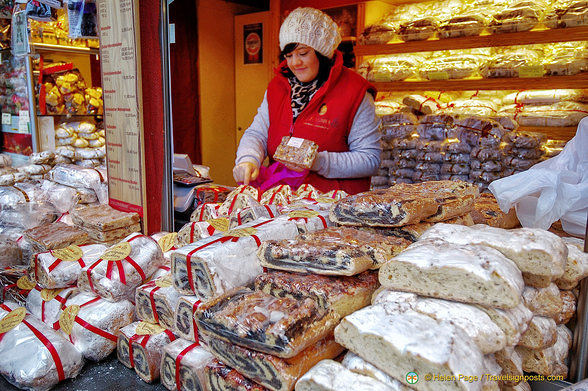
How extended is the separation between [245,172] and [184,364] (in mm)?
1388

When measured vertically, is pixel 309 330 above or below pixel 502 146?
below

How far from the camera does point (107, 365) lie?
59.6 inches

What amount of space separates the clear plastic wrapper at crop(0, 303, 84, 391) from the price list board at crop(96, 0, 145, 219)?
80cm

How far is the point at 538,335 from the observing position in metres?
1.14

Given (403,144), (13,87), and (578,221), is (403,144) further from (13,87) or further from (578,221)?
(13,87)

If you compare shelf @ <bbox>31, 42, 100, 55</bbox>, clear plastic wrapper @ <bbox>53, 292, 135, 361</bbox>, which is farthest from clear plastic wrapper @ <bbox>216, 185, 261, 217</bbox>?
shelf @ <bbox>31, 42, 100, 55</bbox>

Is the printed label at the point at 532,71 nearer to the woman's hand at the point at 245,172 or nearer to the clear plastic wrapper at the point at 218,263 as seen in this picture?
the woman's hand at the point at 245,172

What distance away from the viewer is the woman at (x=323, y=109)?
2.63m

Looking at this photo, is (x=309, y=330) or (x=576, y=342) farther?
(x=576, y=342)

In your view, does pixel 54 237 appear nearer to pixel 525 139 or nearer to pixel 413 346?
pixel 413 346

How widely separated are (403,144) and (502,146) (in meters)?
0.60

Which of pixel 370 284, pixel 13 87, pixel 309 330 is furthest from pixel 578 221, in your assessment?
pixel 13 87

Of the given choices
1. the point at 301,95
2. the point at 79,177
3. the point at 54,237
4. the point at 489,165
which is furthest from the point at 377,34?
the point at 54,237

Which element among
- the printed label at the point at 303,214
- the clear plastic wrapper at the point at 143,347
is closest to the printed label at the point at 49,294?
the clear plastic wrapper at the point at 143,347
